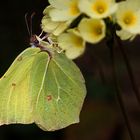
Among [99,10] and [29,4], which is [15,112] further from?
[29,4]

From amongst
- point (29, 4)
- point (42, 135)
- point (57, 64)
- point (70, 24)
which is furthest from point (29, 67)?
point (29, 4)

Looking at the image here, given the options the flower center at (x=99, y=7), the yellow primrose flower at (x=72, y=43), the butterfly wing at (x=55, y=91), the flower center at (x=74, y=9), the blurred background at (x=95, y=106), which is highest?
the flower center at (x=74, y=9)

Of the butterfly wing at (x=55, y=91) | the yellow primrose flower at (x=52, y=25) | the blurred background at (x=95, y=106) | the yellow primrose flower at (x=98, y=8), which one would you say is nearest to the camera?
the yellow primrose flower at (x=98, y=8)

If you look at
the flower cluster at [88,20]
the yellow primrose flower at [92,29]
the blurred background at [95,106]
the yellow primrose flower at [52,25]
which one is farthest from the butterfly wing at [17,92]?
the blurred background at [95,106]

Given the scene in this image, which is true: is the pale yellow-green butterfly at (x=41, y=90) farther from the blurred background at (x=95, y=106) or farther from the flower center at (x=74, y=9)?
the blurred background at (x=95, y=106)

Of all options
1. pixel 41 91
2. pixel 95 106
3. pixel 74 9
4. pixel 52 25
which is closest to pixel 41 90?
pixel 41 91

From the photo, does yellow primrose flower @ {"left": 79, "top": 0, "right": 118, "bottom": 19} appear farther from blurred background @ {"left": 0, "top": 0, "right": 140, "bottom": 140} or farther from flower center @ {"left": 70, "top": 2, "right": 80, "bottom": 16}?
blurred background @ {"left": 0, "top": 0, "right": 140, "bottom": 140}

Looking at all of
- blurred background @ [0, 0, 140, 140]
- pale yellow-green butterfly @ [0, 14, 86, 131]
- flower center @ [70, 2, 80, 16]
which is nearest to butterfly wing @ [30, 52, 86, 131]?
Result: pale yellow-green butterfly @ [0, 14, 86, 131]

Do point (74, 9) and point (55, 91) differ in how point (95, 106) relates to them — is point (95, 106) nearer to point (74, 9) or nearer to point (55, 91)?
point (55, 91)
